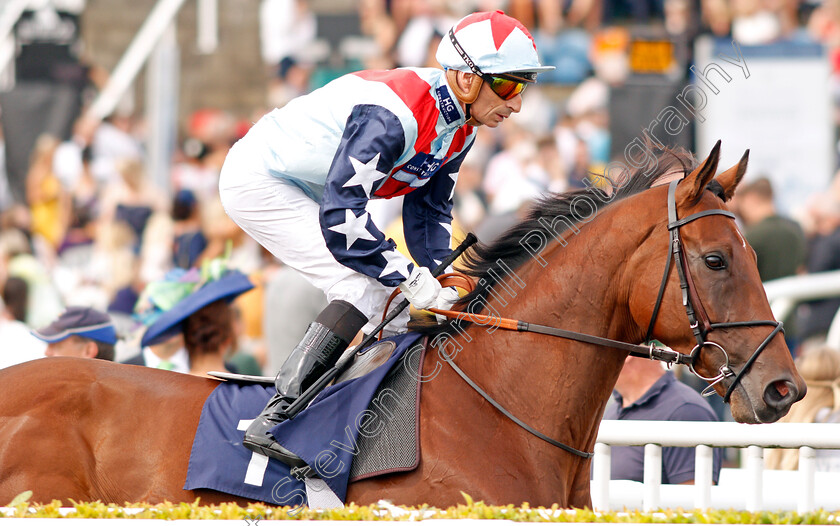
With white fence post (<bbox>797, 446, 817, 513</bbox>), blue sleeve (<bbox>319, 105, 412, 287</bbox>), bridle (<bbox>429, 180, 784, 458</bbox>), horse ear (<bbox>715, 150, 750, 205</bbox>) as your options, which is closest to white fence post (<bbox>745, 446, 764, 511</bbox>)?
white fence post (<bbox>797, 446, 817, 513</bbox>)

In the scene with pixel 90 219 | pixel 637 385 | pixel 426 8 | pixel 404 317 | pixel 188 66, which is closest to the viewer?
pixel 404 317

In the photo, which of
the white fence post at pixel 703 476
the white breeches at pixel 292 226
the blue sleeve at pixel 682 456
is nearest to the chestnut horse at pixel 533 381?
the white breeches at pixel 292 226

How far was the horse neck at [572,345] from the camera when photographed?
3227 mm

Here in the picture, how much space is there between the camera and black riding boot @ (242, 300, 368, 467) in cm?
315

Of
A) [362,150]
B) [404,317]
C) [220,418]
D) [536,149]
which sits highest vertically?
[536,149]

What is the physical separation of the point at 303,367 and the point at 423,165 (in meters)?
0.85

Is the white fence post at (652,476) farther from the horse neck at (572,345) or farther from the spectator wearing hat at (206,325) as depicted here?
the spectator wearing hat at (206,325)

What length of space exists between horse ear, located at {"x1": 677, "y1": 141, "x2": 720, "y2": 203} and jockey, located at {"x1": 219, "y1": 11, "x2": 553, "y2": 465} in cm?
64

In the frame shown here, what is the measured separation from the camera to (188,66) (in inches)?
497

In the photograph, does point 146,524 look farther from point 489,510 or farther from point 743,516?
point 743,516

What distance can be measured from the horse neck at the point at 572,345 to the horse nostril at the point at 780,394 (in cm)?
45

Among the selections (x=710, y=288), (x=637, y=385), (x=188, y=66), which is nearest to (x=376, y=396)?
(x=710, y=288)

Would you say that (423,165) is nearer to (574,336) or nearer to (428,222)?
(428,222)

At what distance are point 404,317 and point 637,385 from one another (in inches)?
55.1
